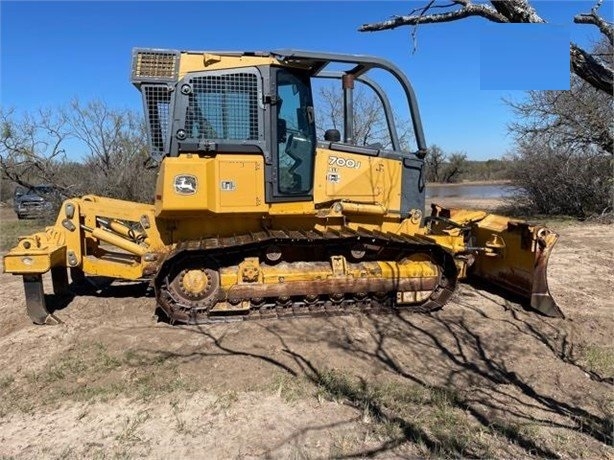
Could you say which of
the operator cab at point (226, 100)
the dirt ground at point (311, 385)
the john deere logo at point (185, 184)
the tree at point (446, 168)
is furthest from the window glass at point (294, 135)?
the tree at point (446, 168)

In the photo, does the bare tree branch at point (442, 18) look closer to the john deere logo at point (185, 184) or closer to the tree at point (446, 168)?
the john deere logo at point (185, 184)

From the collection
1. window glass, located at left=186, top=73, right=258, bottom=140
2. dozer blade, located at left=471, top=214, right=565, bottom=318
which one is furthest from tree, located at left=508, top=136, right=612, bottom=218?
window glass, located at left=186, top=73, right=258, bottom=140

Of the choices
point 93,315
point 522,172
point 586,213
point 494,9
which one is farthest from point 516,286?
point 522,172

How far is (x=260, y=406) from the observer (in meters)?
3.93

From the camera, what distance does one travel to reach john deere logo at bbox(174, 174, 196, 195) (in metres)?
5.55

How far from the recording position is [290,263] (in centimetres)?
604

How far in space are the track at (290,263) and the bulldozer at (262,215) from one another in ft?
0.05

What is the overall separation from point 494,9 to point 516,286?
473cm

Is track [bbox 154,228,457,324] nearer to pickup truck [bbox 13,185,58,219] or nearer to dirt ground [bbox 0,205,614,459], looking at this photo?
dirt ground [bbox 0,205,614,459]

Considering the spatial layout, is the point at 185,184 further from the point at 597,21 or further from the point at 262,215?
the point at 597,21

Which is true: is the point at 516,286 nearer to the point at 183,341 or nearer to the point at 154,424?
the point at 183,341

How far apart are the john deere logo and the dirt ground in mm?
1449

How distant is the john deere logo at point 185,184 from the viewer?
18.2ft

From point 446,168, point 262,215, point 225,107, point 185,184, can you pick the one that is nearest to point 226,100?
point 225,107
